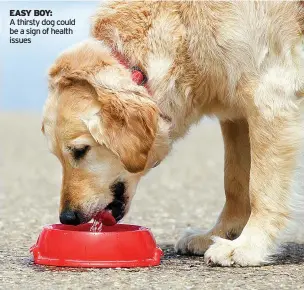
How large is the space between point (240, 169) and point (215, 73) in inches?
40.0

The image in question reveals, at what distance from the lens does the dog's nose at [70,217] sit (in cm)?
498

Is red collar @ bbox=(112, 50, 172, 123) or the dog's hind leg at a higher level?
red collar @ bbox=(112, 50, 172, 123)

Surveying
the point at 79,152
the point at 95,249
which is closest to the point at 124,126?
the point at 79,152

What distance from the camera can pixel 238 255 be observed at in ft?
16.3

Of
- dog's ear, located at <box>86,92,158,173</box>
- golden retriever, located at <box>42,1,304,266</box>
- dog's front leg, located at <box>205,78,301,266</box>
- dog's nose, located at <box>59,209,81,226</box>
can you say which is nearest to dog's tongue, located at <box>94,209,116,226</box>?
golden retriever, located at <box>42,1,304,266</box>

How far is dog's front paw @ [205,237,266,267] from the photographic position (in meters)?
4.95

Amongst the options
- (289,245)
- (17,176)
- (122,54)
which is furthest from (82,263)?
(17,176)

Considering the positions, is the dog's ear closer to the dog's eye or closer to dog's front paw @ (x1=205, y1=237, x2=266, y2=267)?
the dog's eye

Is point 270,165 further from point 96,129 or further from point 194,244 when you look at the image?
point 96,129

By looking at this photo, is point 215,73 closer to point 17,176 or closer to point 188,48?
point 188,48

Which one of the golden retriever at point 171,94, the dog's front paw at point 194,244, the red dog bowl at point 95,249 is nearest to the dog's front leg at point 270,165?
the golden retriever at point 171,94

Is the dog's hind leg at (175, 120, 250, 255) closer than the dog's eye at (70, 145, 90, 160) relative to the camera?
No

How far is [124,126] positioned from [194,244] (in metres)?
1.18

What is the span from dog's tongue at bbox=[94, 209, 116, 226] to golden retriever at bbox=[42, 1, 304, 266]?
0.04m
